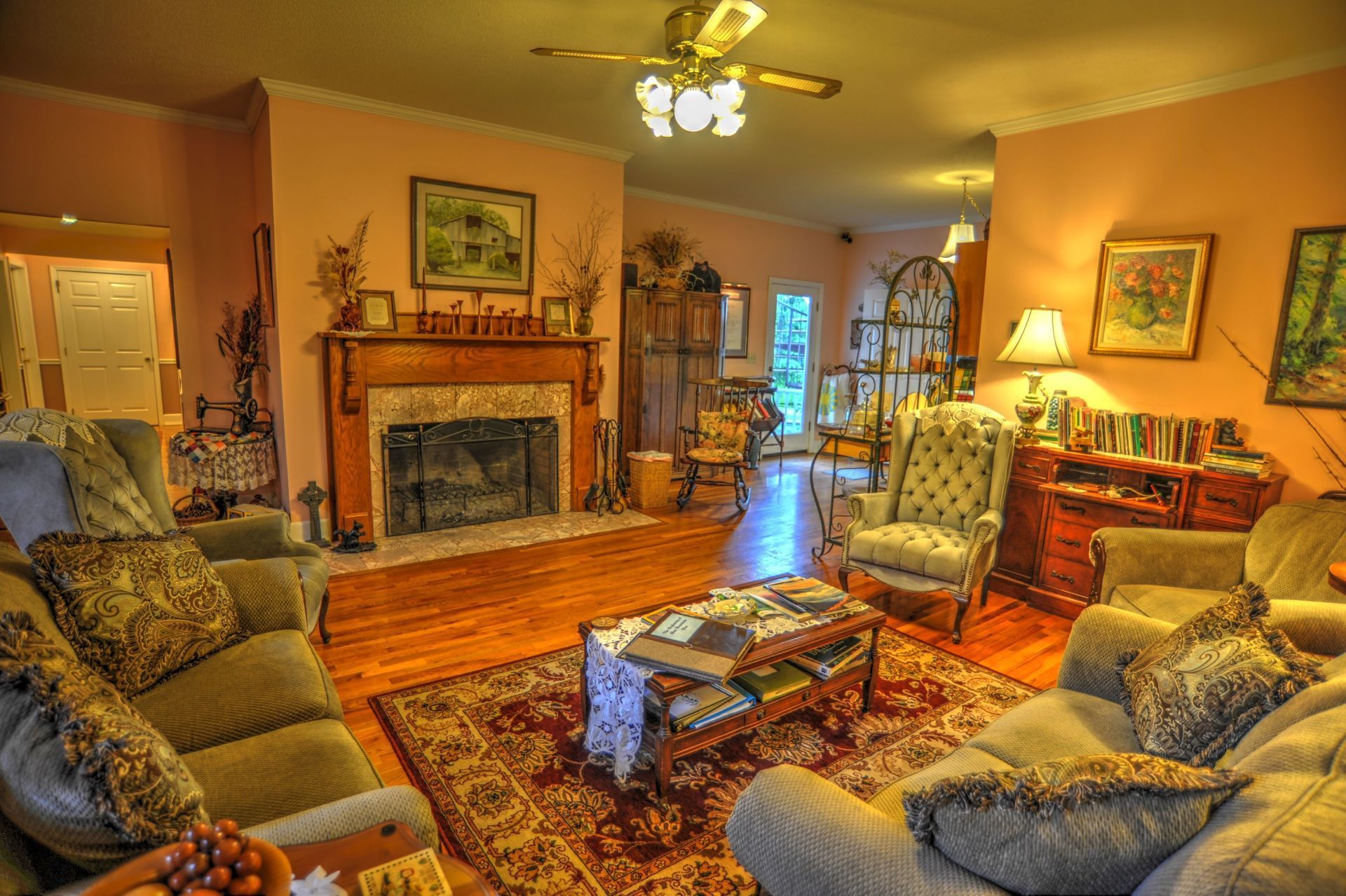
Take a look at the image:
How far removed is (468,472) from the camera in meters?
4.89

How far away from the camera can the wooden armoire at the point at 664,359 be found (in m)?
6.05

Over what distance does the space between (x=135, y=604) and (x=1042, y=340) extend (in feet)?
13.4

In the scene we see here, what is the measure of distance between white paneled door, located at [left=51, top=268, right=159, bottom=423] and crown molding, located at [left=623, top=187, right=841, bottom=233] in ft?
20.4

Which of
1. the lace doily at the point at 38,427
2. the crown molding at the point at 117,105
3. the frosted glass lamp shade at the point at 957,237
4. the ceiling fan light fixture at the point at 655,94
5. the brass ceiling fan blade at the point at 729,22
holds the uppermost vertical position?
the crown molding at the point at 117,105

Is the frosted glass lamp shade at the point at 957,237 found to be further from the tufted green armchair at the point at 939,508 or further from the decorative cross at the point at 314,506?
the decorative cross at the point at 314,506

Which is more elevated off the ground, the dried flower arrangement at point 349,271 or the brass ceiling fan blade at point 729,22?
the brass ceiling fan blade at point 729,22

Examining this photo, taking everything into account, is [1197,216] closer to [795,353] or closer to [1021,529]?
[1021,529]

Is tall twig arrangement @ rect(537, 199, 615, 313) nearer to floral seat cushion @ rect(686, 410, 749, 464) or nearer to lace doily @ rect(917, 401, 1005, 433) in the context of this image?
floral seat cushion @ rect(686, 410, 749, 464)

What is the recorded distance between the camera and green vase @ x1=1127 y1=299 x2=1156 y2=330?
3615mm

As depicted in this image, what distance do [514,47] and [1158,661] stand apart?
354cm

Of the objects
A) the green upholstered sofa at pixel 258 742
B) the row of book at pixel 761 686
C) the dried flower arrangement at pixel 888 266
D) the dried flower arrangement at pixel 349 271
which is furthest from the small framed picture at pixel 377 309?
the dried flower arrangement at pixel 888 266

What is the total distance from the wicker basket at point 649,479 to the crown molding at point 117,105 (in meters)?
3.58

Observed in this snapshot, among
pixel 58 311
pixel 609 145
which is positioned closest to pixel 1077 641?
pixel 609 145

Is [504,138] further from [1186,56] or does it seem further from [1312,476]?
[1312,476]
